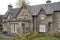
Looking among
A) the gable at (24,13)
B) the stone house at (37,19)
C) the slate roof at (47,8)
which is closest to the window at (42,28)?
the stone house at (37,19)

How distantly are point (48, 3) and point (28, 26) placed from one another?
8513mm

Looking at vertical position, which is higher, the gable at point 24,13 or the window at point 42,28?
the gable at point 24,13

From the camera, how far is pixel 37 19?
49594mm

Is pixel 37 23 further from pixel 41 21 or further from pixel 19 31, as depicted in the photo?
pixel 19 31

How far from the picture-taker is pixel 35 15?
49344 mm

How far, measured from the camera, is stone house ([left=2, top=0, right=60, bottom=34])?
4634 centimetres

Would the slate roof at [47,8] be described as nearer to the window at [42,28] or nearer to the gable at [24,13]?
the gable at [24,13]

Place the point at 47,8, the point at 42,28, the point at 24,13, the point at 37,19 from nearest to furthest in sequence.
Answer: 1. the point at 42,28
2. the point at 47,8
3. the point at 37,19
4. the point at 24,13

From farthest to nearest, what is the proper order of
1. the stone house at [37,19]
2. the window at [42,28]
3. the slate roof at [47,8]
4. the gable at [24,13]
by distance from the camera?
the gable at [24,13] → the window at [42,28] → the slate roof at [47,8] → the stone house at [37,19]

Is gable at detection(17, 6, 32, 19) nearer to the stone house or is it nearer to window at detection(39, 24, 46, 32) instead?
the stone house

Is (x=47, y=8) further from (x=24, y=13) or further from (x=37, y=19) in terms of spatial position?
(x=24, y=13)

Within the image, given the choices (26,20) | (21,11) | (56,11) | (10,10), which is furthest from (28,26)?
(10,10)

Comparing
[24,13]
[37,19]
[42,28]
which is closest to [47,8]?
→ [37,19]

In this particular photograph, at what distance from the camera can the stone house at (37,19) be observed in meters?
46.3
